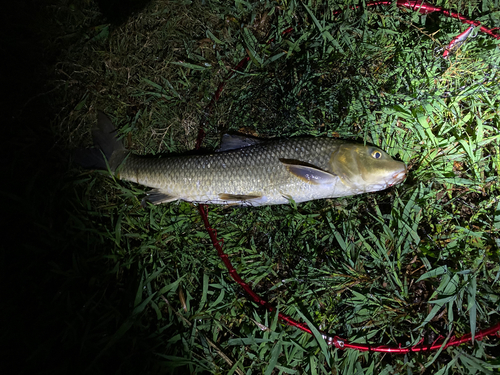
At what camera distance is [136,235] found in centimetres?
265

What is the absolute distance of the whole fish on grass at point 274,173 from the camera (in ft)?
7.61

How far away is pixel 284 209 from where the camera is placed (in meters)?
2.63

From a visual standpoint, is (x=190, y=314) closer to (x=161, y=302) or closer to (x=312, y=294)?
(x=161, y=302)

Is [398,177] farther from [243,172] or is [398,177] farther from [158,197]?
[158,197]

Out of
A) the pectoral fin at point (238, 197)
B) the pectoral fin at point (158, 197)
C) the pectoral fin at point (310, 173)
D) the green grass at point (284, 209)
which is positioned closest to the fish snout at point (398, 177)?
the green grass at point (284, 209)

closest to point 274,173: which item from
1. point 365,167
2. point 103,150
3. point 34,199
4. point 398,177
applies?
point 365,167

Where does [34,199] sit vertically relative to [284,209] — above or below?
above

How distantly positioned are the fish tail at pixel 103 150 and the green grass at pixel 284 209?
0.46 feet

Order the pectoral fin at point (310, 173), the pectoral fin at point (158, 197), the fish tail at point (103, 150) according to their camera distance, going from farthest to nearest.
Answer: the fish tail at point (103, 150), the pectoral fin at point (158, 197), the pectoral fin at point (310, 173)

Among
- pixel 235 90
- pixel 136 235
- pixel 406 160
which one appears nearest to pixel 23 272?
pixel 136 235

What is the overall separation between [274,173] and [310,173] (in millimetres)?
321

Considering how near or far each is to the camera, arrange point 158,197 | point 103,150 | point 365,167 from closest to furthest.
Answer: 1. point 365,167
2. point 158,197
3. point 103,150

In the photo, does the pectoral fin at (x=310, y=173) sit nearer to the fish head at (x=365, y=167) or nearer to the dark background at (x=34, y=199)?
the fish head at (x=365, y=167)

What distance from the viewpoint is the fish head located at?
90.7 inches
